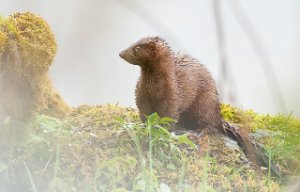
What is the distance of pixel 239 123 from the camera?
10.0 ft

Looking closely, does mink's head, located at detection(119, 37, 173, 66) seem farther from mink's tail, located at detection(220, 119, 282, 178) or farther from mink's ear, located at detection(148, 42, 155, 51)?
mink's tail, located at detection(220, 119, 282, 178)

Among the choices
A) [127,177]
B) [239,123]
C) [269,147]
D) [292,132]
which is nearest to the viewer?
[292,132]

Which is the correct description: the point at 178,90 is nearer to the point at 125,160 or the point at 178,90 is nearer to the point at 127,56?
the point at 127,56

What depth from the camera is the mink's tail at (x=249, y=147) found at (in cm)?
277

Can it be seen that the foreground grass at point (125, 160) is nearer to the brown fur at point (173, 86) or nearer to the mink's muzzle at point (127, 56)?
the brown fur at point (173, 86)

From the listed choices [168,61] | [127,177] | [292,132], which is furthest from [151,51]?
[292,132]

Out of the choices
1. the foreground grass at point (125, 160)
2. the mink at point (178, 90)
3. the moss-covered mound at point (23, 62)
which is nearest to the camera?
the foreground grass at point (125, 160)

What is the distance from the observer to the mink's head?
2.45m

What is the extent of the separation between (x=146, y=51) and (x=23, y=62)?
0.54 m

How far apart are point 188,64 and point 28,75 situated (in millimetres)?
664

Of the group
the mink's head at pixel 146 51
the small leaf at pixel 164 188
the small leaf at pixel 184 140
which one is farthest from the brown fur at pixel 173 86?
the small leaf at pixel 164 188

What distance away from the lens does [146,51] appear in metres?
2.49

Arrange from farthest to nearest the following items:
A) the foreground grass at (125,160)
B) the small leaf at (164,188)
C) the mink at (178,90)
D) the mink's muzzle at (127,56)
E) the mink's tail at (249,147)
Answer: the mink's tail at (249,147)
the mink at (178,90)
the mink's muzzle at (127,56)
the foreground grass at (125,160)
the small leaf at (164,188)

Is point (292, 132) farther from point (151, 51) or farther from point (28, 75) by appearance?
point (28, 75)
